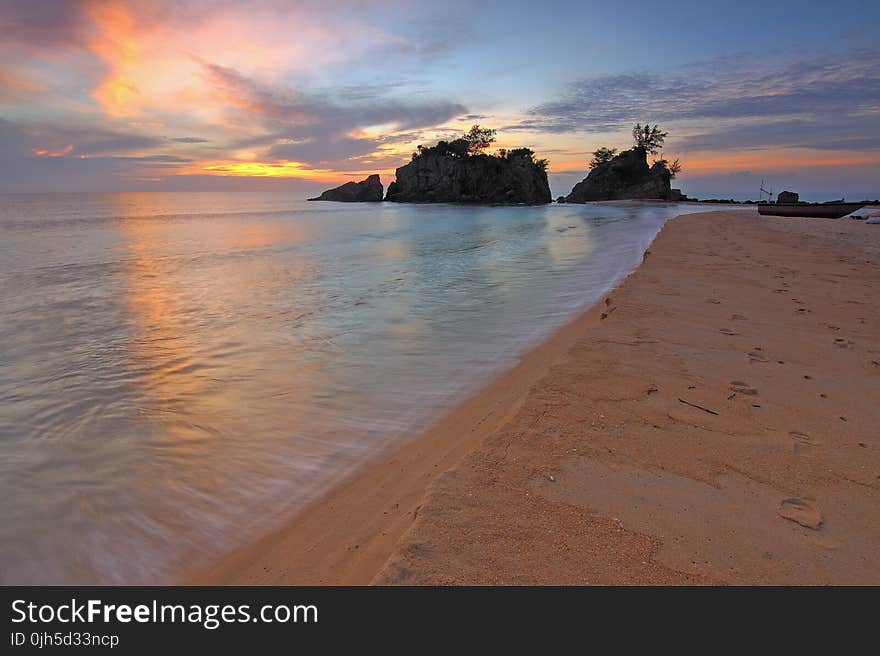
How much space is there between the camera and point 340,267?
44.3ft

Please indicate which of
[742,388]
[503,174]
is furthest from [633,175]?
[742,388]

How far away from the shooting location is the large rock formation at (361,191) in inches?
3984

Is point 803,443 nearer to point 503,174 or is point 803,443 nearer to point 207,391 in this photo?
point 207,391

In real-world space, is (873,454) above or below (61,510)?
above

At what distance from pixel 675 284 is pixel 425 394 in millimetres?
5234

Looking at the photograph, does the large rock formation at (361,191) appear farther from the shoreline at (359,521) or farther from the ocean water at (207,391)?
the shoreline at (359,521)

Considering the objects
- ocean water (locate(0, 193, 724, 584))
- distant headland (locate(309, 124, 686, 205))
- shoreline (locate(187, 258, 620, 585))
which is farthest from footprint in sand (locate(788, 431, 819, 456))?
distant headland (locate(309, 124, 686, 205))

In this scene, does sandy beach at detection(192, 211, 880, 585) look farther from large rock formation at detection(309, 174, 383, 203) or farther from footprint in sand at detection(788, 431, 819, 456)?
large rock formation at detection(309, 174, 383, 203)

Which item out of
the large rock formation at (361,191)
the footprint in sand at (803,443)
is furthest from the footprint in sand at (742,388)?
the large rock formation at (361,191)

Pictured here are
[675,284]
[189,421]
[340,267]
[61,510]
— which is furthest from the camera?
[340,267]

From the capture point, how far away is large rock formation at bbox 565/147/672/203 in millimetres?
82625

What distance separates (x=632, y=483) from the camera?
224 cm
